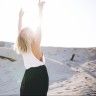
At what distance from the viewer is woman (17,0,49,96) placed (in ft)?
9.66

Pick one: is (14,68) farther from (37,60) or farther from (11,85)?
(37,60)

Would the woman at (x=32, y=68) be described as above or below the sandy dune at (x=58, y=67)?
above

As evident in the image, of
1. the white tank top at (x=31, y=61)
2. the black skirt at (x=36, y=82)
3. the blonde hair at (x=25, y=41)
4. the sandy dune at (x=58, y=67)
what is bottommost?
the sandy dune at (x=58, y=67)

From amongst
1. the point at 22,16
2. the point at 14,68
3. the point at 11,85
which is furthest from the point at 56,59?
the point at 22,16

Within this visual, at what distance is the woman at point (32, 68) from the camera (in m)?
2.95

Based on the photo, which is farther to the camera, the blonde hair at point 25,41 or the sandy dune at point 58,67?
A: the sandy dune at point 58,67

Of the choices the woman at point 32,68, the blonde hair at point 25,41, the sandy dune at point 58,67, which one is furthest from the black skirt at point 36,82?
the sandy dune at point 58,67

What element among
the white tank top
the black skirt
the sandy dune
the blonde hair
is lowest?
the sandy dune

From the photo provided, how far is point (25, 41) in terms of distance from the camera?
296 centimetres

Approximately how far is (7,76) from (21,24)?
17035 mm

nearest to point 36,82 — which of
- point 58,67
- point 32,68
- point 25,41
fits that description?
point 32,68

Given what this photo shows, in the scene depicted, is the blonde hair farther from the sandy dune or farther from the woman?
the sandy dune

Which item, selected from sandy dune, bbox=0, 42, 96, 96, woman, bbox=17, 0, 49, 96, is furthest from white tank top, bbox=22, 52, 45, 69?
sandy dune, bbox=0, 42, 96, 96

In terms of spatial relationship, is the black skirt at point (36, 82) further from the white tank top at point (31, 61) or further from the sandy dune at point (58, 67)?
the sandy dune at point (58, 67)
